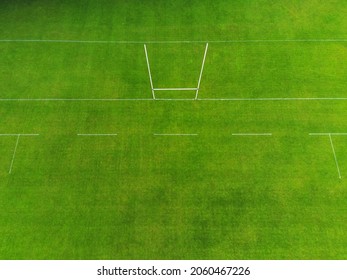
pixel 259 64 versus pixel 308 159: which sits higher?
pixel 259 64

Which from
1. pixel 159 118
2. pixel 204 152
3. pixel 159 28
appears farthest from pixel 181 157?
pixel 159 28

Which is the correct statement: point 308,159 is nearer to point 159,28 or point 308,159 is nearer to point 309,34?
point 309,34

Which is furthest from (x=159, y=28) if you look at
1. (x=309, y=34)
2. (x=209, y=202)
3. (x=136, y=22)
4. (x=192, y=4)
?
(x=209, y=202)

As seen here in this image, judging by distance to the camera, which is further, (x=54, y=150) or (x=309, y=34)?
(x=309, y=34)

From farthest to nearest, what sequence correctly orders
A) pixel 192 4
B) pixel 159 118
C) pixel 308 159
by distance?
1. pixel 192 4
2. pixel 159 118
3. pixel 308 159

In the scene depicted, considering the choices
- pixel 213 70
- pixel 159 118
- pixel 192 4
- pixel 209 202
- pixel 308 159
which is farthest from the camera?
pixel 192 4

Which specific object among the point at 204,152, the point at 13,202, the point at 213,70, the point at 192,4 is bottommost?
the point at 13,202

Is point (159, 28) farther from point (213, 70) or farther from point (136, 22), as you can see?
point (213, 70)
